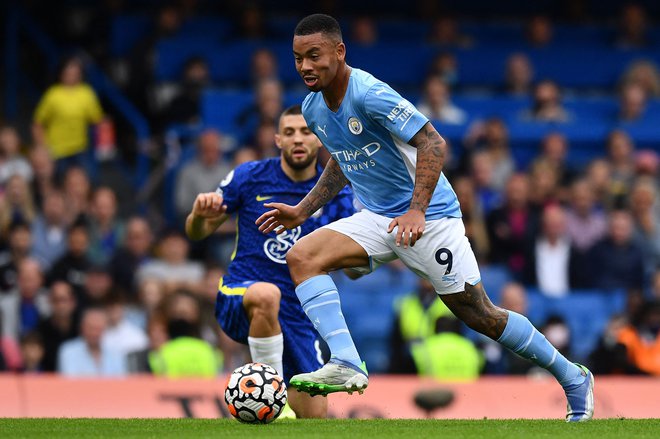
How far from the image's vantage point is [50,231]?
544 inches

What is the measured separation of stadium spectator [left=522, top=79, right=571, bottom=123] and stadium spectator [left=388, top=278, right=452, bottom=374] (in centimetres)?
408

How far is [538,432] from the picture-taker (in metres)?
7.19

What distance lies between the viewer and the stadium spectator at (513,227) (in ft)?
45.8

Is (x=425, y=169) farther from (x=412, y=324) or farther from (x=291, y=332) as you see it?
(x=412, y=324)

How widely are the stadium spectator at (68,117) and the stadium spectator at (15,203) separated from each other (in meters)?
1.18

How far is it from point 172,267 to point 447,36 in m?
5.94

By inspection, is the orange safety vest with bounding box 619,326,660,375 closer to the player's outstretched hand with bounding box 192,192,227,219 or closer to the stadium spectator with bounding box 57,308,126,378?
the stadium spectator with bounding box 57,308,126,378

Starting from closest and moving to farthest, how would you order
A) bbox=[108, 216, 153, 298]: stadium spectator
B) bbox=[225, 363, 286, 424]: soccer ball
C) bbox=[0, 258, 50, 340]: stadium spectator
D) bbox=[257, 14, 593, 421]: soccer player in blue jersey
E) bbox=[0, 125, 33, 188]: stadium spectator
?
bbox=[257, 14, 593, 421]: soccer player in blue jersey
bbox=[225, 363, 286, 424]: soccer ball
bbox=[0, 258, 50, 340]: stadium spectator
bbox=[108, 216, 153, 298]: stadium spectator
bbox=[0, 125, 33, 188]: stadium spectator

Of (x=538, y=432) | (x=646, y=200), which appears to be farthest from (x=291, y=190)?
(x=646, y=200)

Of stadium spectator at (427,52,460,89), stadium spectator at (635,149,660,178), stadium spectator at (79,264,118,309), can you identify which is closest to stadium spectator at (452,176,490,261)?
A: stadium spectator at (635,149,660,178)

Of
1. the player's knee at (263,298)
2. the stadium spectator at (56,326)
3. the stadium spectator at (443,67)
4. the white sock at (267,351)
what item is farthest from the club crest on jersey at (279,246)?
the stadium spectator at (443,67)

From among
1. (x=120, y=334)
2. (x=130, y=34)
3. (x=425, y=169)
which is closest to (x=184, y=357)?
(x=120, y=334)

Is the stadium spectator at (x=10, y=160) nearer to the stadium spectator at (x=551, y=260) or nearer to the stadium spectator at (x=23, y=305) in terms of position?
the stadium spectator at (x=23, y=305)

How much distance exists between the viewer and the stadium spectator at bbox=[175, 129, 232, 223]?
46.3ft
